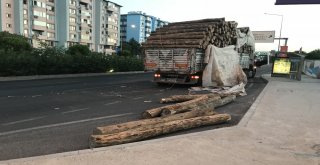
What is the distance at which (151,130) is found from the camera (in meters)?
6.13

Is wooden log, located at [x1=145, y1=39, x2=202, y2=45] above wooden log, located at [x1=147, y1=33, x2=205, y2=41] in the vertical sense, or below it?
below

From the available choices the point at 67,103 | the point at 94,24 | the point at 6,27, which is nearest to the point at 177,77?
the point at 67,103

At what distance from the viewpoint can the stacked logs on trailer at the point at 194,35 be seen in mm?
15797

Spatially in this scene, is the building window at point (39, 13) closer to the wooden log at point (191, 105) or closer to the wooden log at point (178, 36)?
the wooden log at point (178, 36)

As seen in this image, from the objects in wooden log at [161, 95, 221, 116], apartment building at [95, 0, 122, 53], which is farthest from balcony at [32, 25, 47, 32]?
wooden log at [161, 95, 221, 116]

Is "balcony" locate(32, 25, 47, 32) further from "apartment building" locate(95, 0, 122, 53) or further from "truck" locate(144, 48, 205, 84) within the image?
"truck" locate(144, 48, 205, 84)

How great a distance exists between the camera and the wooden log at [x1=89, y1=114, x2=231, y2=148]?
5465 mm

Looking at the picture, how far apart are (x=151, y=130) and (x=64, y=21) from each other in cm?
8686

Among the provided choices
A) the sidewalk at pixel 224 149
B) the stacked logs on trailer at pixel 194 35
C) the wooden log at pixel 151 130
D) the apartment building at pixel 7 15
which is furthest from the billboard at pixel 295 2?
the apartment building at pixel 7 15

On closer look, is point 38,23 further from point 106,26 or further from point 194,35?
point 194,35

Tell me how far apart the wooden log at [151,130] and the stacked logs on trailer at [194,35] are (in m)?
8.30

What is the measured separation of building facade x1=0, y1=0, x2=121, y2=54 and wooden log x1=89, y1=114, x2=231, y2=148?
60.1 m

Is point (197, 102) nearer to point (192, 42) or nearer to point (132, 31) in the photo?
point (192, 42)

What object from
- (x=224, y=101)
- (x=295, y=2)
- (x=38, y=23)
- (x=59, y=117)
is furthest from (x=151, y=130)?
(x=38, y=23)
